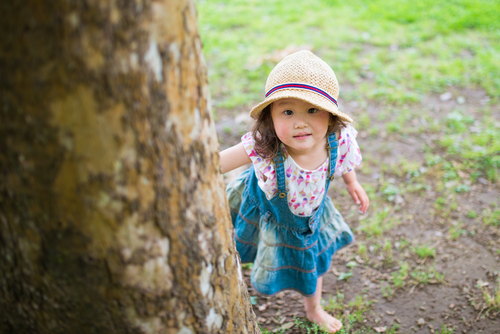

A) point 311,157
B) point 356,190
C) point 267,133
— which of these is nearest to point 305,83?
point 267,133

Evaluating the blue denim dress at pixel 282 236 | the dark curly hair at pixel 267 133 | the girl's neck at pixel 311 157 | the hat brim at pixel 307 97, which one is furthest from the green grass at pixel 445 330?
the hat brim at pixel 307 97

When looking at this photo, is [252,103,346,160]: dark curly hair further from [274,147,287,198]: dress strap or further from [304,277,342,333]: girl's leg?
[304,277,342,333]: girl's leg

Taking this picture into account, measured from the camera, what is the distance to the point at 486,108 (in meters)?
4.28

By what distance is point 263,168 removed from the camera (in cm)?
193

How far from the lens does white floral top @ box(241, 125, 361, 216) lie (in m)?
1.93

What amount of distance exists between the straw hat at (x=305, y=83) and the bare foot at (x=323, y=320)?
1267 millimetres

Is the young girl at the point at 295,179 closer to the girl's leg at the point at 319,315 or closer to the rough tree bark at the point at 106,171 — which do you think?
the girl's leg at the point at 319,315

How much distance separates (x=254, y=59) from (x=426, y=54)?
8.01ft

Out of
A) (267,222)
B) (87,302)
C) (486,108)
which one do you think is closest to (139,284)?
(87,302)

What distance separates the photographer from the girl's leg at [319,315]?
7.60ft

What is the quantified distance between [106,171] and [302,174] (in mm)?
1202

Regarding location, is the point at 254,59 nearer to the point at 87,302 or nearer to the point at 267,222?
the point at 267,222

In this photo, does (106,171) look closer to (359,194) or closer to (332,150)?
(332,150)

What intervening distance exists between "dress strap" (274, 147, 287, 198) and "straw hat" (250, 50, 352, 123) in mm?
280
